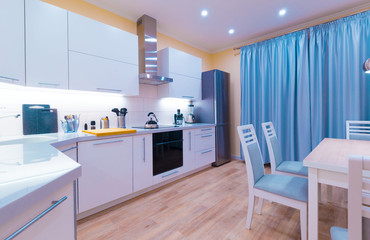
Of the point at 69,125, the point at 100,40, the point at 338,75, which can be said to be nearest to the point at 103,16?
the point at 100,40

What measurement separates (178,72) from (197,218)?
2.33 m

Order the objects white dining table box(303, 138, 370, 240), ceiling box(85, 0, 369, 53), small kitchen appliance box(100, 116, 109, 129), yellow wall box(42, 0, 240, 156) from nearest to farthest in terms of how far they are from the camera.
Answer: white dining table box(303, 138, 370, 240), small kitchen appliance box(100, 116, 109, 129), ceiling box(85, 0, 369, 53), yellow wall box(42, 0, 240, 156)

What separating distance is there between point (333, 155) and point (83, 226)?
7.50 feet

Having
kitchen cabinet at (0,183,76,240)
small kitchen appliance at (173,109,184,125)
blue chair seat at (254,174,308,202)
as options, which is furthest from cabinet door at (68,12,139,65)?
blue chair seat at (254,174,308,202)

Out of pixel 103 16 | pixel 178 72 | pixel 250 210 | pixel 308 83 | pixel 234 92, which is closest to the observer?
pixel 250 210

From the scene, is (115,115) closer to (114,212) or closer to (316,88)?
(114,212)

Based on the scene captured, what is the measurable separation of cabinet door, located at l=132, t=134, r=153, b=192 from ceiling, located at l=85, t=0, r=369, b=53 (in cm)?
193

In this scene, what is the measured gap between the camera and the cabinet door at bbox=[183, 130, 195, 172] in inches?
112

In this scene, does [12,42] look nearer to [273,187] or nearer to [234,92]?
[273,187]

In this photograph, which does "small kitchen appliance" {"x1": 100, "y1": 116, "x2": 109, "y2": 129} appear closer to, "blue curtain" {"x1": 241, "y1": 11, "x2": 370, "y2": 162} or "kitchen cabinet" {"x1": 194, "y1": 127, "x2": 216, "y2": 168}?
"kitchen cabinet" {"x1": 194, "y1": 127, "x2": 216, "y2": 168}

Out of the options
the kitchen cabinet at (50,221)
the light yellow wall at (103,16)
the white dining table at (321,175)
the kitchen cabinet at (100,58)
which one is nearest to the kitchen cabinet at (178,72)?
the light yellow wall at (103,16)

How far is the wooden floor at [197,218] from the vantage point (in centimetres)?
155

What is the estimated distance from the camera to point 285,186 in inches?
56.7

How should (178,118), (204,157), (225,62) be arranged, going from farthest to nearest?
(225,62) → (178,118) → (204,157)
